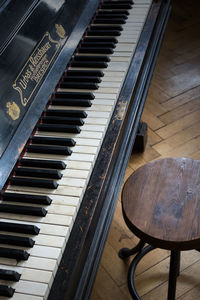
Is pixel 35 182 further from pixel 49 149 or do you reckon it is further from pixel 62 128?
pixel 62 128

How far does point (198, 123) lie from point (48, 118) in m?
1.51

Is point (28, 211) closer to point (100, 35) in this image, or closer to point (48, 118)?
point (48, 118)

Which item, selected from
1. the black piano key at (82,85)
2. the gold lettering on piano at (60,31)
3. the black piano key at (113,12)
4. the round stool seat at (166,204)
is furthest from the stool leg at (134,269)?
the black piano key at (113,12)

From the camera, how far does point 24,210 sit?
4.31ft

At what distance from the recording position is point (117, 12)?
85.0 inches

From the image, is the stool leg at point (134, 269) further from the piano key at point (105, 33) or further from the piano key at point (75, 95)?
the piano key at point (105, 33)

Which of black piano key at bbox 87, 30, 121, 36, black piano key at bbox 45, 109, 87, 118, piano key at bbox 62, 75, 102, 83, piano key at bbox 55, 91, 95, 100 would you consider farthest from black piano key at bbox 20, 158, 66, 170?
black piano key at bbox 87, 30, 121, 36

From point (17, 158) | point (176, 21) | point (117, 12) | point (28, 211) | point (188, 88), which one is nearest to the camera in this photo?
point (28, 211)

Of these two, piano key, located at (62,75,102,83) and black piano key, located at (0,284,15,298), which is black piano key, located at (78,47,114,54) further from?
black piano key, located at (0,284,15,298)

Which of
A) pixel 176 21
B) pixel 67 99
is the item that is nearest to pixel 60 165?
pixel 67 99

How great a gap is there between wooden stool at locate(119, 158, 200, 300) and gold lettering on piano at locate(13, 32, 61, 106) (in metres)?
0.55

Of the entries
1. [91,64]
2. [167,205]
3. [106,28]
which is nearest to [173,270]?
[167,205]

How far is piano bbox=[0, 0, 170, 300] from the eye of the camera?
1.23 metres

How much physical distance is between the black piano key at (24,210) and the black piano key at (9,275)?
0.21 metres
